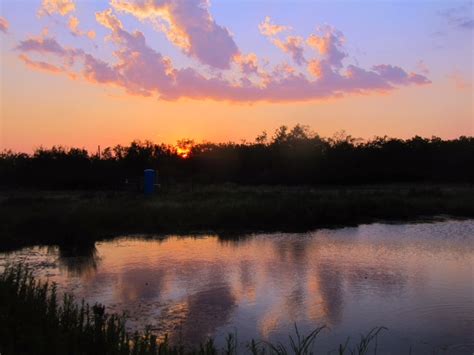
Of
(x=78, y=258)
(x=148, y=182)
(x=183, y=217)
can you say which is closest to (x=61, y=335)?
(x=78, y=258)

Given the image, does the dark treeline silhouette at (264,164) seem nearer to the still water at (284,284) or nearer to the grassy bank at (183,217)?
the grassy bank at (183,217)

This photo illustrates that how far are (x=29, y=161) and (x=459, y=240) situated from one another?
3914cm

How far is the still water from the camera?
7504 millimetres

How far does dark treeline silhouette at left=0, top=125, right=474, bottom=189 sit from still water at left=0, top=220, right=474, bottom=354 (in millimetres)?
26009

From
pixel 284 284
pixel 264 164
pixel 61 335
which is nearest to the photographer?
pixel 61 335

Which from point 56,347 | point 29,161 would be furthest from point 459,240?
point 29,161

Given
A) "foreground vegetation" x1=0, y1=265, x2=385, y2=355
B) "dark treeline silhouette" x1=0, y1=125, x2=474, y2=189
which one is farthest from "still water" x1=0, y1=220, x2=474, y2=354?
"dark treeline silhouette" x1=0, y1=125, x2=474, y2=189

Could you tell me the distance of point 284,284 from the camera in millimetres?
10188

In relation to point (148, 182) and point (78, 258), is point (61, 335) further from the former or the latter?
point (148, 182)

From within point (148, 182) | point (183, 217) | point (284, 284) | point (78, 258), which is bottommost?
point (284, 284)

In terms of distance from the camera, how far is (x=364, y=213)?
73.7 feet

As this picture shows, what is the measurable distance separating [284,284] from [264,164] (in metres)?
42.7

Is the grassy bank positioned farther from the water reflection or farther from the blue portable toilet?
the blue portable toilet

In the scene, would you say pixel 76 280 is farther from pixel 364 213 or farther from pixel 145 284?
pixel 364 213
